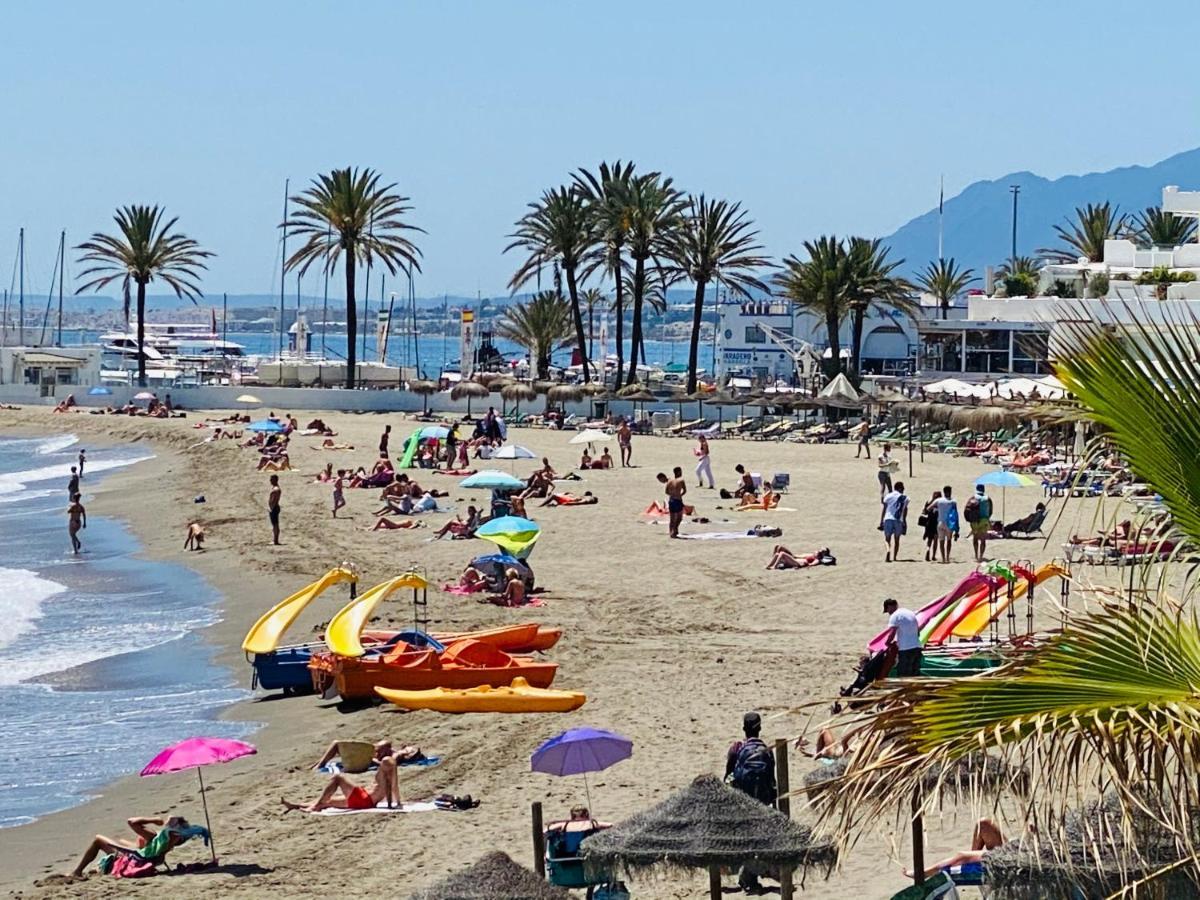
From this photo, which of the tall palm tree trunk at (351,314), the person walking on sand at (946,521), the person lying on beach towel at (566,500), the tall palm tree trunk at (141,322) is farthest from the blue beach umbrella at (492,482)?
the tall palm tree trunk at (141,322)

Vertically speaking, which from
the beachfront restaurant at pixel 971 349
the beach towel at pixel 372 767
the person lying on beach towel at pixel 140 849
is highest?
the beachfront restaurant at pixel 971 349

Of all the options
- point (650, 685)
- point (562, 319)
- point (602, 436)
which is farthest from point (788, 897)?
point (562, 319)

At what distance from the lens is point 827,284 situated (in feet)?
194

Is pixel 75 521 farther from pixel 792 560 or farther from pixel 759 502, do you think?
pixel 792 560

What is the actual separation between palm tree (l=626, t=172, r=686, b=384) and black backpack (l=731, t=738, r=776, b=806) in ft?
177

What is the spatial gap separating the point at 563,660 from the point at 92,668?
5.98 meters

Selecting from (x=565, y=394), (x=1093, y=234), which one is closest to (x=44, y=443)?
(x=565, y=394)

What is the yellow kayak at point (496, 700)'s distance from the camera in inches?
624

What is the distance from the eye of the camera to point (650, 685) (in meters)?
16.7

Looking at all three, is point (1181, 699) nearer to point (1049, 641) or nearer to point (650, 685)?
point (1049, 641)

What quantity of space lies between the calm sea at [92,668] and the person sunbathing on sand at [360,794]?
2608 mm

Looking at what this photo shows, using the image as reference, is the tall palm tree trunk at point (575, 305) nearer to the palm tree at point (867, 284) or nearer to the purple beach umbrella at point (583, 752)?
the palm tree at point (867, 284)

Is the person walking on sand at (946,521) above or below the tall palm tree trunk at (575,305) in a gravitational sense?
below

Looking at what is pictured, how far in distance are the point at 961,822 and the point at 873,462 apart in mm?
32735
